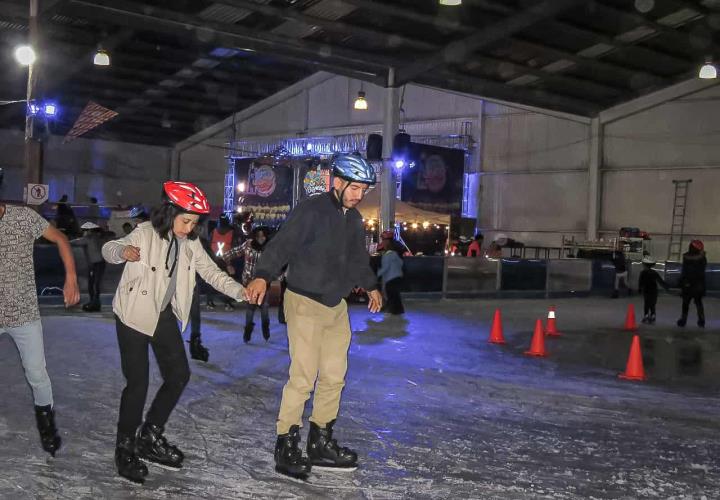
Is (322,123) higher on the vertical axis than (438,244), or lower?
higher

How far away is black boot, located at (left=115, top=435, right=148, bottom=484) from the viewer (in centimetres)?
455

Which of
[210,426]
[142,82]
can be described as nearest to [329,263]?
[210,426]

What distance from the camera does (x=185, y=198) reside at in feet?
15.1

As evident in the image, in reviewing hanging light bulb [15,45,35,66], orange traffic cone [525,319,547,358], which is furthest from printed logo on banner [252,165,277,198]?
orange traffic cone [525,319,547,358]

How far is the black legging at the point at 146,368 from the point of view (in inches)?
180

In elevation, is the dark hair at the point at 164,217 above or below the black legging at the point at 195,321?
above

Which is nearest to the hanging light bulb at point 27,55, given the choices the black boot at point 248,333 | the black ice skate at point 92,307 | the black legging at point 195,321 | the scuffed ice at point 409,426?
the black ice skate at point 92,307

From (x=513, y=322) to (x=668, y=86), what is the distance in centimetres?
1763

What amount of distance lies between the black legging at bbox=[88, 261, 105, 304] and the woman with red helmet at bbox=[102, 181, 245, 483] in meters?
9.58

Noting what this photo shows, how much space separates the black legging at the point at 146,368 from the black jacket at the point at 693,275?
41.2ft

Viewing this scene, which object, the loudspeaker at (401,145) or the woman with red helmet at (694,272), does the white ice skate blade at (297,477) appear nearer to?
the woman with red helmet at (694,272)

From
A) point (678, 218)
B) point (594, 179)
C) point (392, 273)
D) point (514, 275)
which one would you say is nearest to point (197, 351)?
point (392, 273)

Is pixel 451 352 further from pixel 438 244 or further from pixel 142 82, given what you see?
pixel 142 82

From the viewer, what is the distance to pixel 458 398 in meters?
7.63
